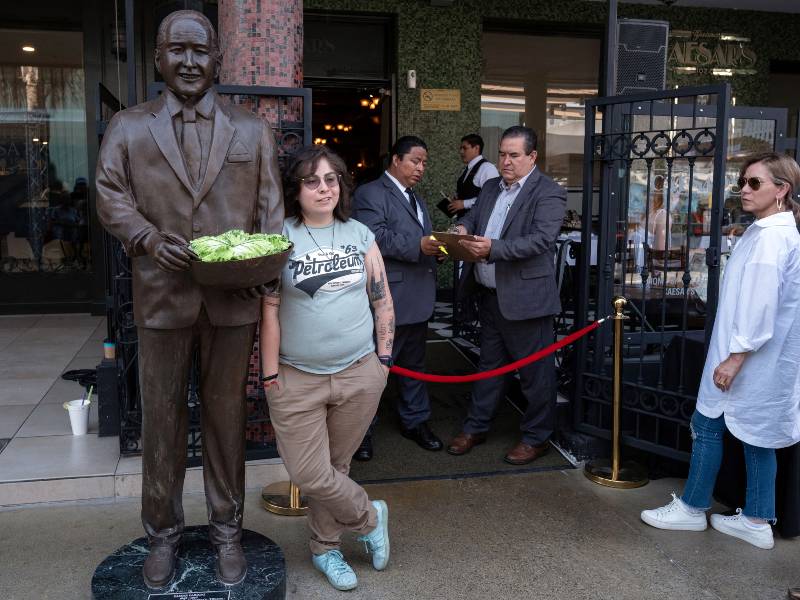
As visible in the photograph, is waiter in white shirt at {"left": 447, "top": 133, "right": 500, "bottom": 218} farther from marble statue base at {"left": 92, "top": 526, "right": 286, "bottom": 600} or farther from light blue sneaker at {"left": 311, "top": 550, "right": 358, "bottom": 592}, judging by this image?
marble statue base at {"left": 92, "top": 526, "right": 286, "bottom": 600}

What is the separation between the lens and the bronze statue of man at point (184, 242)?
2.76 metres

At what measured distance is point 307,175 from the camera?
307 centimetres

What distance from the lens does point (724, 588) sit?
329 cm

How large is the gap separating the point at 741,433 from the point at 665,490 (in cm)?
85

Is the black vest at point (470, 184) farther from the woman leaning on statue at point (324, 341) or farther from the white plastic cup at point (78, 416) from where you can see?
the woman leaning on statue at point (324, 341)

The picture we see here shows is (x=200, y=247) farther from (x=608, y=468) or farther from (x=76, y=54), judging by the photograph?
(x=76, y=54)

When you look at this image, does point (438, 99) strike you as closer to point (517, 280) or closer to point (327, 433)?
point (517, 280)

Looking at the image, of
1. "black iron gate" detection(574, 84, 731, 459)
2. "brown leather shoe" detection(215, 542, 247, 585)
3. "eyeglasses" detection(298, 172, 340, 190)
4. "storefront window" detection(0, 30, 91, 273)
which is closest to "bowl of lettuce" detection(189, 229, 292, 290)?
"eyeglasses" detection(298, 172, 340, 190)

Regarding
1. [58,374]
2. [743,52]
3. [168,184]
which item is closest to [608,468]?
[168,184]

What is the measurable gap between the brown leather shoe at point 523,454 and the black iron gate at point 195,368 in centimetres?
139

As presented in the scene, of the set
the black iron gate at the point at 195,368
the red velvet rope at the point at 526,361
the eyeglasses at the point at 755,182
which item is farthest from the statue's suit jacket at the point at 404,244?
the eyeglasses at the point at 755,182

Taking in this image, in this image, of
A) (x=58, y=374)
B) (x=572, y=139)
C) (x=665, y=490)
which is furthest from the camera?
(x=572, y=139)

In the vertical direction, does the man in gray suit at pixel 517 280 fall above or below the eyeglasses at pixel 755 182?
below

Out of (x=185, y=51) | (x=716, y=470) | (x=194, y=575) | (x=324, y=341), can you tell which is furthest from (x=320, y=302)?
(x=716, y=470)
